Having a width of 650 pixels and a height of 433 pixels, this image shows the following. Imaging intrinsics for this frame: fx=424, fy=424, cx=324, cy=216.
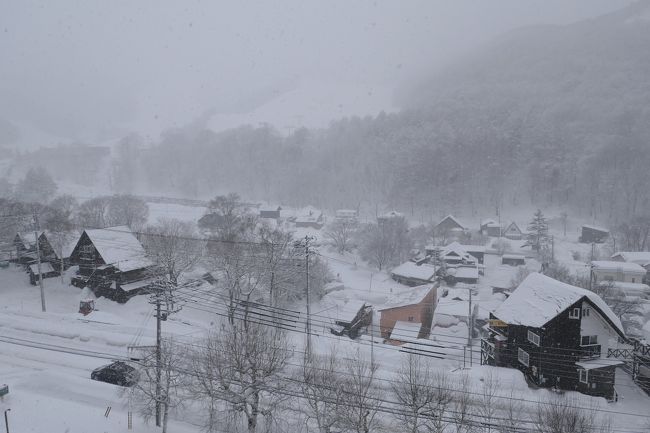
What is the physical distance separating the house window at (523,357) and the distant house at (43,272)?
27.3m

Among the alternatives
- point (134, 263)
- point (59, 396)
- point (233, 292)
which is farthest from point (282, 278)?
point (59, 396)

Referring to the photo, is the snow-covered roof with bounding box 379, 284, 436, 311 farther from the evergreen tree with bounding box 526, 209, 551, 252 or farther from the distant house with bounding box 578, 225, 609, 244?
the distant house with bounding box 578, 225, 609, 244

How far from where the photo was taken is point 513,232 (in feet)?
182

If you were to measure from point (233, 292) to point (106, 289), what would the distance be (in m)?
7.86

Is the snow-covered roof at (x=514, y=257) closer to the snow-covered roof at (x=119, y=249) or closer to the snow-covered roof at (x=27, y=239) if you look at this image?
the snow-covered roof at (x=119, y=249)

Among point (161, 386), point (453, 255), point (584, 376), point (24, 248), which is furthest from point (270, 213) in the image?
point (161, 386)

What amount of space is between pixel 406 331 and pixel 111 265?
1785 centimetres

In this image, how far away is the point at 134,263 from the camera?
84.1ft

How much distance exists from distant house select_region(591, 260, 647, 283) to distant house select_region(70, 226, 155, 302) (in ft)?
119

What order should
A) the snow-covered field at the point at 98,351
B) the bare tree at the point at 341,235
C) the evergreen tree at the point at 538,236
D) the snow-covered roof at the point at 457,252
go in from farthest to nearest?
the evergreen tree at the point at 538,236, the bare tree at the point at 341,235, the snow-covered roof at the point at 457,252, the snow-covered field at the point at 98,351

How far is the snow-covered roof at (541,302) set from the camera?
52.8 feet

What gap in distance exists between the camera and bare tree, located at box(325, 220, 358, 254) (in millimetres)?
46156

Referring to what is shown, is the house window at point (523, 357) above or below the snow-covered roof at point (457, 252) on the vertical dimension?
below

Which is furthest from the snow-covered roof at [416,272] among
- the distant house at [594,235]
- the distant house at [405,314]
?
the distant house at [594,235]
